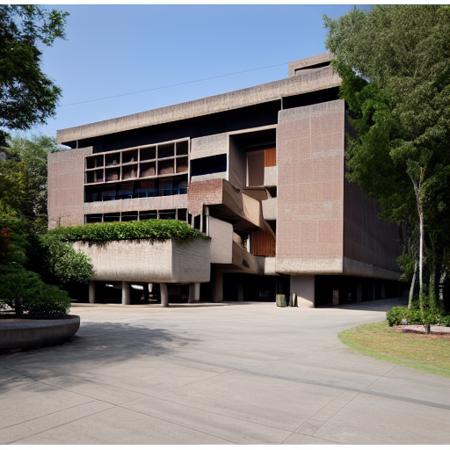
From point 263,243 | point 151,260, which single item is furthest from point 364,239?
point 151,260

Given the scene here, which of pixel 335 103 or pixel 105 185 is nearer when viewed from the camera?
pixel 335 103

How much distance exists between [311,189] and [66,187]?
30885mm

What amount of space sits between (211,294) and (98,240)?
35.7 ft

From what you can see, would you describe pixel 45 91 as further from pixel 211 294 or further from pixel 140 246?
pixel 211 294

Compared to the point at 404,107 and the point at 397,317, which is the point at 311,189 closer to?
the point at 397,317

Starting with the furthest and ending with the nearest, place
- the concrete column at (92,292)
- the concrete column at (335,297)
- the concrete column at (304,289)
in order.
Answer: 1. the concrete column at (335,297)
2. the concrete column at (304,289)
3. the concrete column at (92,292)

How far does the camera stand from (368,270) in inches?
1454

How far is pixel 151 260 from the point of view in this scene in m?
27.9

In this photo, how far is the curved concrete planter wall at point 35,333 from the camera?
10469 millimetres

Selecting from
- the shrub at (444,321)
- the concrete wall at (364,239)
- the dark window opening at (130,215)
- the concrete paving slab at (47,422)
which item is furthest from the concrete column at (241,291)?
the concrete paving slab at (47,422)

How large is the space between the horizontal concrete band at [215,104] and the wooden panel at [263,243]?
A: 1247 centimetres

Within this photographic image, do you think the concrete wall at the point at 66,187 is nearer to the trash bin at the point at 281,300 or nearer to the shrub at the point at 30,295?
the trash bin at the point at 281,300

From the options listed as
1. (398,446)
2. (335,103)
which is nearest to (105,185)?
(335,103)

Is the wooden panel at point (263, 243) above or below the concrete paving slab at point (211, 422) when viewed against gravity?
above
